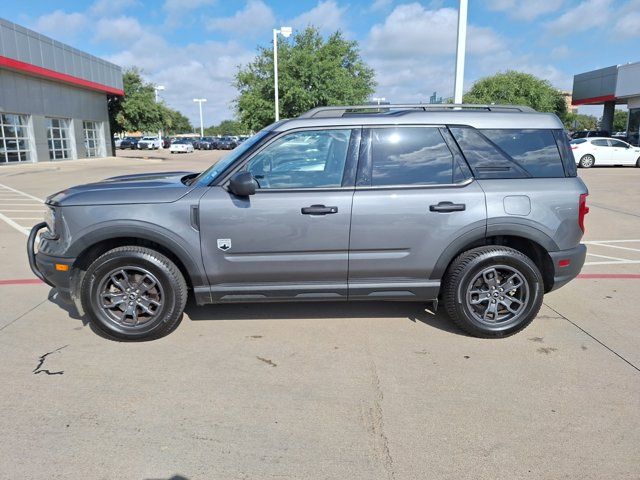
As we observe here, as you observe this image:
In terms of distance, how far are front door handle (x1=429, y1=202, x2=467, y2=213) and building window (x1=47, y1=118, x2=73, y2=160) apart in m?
30.3

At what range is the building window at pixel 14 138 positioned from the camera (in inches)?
949

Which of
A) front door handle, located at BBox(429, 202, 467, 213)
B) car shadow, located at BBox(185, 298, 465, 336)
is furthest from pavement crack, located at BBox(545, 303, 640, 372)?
front door handle, located at BBox(429, 202, 467, 213)

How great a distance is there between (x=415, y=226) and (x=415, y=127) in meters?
0.85

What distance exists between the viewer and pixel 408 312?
4.61 metres

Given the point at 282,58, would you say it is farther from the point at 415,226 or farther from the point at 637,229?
Result: the point at 415,226

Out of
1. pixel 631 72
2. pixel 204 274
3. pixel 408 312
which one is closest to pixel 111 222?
pixel 204 274

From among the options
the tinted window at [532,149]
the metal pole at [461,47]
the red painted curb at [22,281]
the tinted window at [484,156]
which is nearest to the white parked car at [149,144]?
the metal pole at [461,47]

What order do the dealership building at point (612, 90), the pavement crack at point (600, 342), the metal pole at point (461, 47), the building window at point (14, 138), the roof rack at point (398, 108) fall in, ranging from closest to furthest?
the pavement crack at point (600, 342) → the roof rack at point (398, 108) → the metal pole at point (461, 47) → the building window at point (14, 138) → the dealership building at point (612, 90)

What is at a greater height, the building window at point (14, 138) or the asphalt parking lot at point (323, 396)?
the building window at point (14, 138)

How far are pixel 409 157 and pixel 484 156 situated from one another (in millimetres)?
653

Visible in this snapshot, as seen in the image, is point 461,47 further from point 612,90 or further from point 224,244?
point 612,90

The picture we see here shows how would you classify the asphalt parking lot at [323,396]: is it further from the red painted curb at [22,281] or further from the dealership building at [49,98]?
the dealership building at [49,98]

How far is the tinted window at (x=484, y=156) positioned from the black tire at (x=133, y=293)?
104 inches

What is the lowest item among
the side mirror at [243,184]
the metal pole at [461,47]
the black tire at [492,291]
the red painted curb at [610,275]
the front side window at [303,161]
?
the red painted curb at [610,275]
